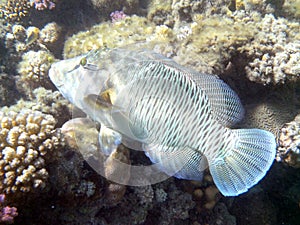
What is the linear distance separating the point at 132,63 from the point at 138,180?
167 cm

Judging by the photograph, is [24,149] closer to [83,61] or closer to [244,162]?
[83,61]

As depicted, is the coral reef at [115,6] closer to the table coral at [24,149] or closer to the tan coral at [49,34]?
the tan coral at [49,34]

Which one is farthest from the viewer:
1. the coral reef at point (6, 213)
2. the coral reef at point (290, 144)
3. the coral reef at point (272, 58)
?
the coral reef at point (272, 58)

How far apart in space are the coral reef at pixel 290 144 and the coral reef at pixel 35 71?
13.2 feet

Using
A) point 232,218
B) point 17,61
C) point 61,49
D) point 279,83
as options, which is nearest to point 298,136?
point 279,83

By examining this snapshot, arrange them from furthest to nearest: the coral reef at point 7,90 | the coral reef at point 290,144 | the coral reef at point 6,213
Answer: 1. the coral reef at point 7,90
2. the coral reef at point 290,144
3. the coral reef at point 6,213

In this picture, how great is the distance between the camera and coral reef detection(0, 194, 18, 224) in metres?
2.66

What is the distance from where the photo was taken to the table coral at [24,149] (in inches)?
112

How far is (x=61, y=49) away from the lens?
588 centimetres

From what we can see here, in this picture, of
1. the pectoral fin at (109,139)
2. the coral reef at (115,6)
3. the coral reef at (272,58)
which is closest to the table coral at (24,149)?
the pectoral fin at (109,139)

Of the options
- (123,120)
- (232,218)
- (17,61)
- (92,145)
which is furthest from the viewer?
(17,61)

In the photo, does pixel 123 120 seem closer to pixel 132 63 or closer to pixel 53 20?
pixel 132 63

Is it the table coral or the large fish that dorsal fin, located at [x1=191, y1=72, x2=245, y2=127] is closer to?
the large fish

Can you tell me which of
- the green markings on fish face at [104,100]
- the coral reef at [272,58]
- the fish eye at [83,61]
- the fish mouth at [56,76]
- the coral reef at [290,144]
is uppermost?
the fish eye at [83,61]
